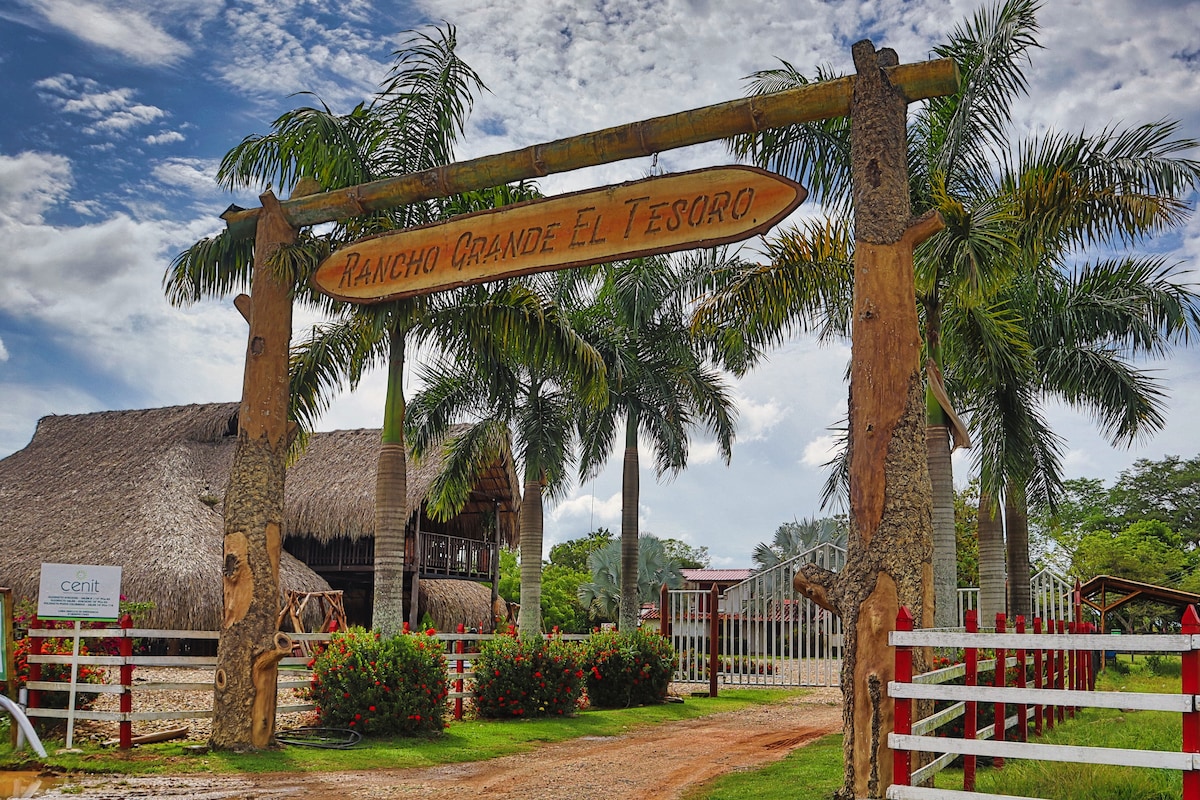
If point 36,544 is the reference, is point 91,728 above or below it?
below

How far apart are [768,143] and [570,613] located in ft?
90.3

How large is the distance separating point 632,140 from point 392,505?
17.8ft

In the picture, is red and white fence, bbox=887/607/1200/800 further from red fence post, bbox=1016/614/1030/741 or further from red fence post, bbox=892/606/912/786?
red fence post, bbox=1016/614/1030/741

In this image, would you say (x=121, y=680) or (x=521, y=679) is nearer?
(x=121, y=680)

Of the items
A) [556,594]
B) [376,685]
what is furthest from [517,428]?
[556,594]

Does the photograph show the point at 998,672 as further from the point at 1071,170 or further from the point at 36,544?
the point at 36,544

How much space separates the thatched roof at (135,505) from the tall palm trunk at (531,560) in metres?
5.12

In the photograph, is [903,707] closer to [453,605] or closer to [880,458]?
[880,458]

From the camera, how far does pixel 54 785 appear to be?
7910mm

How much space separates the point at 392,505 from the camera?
11.7 m

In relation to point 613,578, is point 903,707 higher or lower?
lower

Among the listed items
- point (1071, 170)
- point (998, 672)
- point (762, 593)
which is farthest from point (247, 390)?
point (762, 593)

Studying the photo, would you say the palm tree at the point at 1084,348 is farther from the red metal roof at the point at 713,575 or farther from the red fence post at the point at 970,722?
the red metal roof at the point at 713,575

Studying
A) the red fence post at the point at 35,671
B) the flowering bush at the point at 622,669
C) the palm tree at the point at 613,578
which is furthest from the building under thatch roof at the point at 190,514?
the red fence post at the point at 35,671
